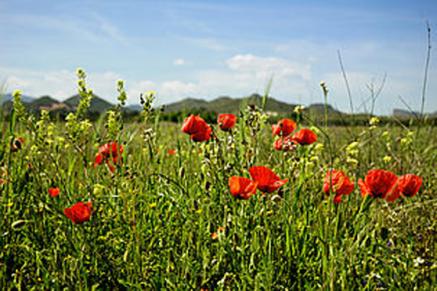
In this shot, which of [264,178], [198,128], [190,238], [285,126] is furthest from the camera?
[285,126]

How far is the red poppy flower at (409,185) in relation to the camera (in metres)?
1.93

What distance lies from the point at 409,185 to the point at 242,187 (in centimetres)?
71

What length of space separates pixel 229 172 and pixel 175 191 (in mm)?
428

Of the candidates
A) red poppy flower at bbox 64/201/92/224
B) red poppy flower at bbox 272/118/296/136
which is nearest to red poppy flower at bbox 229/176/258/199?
red poppy flower at bbox 64/201/92/224

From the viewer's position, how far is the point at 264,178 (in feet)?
5.80

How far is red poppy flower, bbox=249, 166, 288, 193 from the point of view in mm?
1761

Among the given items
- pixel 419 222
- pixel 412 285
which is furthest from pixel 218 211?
pixel 419 222

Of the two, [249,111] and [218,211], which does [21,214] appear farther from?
[249,111]

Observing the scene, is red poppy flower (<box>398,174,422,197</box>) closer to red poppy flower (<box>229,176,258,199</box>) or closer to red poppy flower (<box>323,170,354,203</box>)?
red poppy flower (<box>323,170,354,203</box>)

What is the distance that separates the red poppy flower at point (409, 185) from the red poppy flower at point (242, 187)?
637mm

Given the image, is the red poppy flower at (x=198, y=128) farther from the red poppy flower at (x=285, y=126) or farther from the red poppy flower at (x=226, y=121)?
the red poppy flower at (x=285, y=126)

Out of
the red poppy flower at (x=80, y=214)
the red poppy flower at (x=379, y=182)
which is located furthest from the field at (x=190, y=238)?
the red poppy flower at (x=379, y=182)

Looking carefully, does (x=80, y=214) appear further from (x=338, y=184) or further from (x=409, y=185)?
(x=409, y=185)

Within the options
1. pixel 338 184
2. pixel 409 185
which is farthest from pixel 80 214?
pixel 409 185
